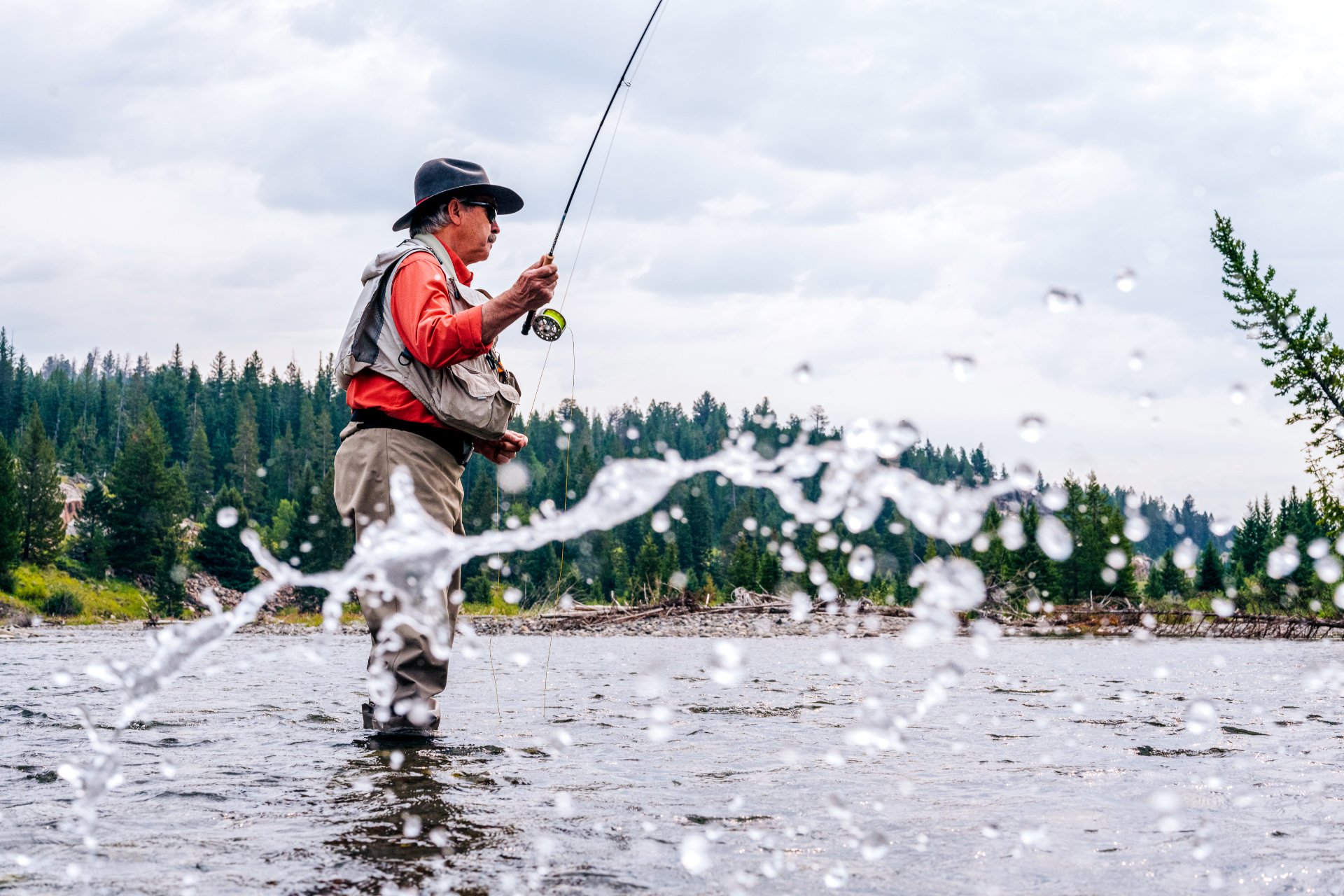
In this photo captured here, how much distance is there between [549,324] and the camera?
5281 mm

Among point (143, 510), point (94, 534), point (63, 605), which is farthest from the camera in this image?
point (143, 510)

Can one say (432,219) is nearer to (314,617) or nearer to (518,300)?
(518,300)

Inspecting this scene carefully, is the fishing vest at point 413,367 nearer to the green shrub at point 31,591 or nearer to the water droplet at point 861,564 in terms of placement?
the water droplet at point 861,564

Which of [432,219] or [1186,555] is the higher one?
[432,219]

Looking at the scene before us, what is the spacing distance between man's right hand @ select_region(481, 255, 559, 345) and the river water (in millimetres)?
1460

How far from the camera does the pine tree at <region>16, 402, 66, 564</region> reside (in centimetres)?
5859

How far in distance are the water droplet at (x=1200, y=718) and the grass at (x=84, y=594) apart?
4693 cm

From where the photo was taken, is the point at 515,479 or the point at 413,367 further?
the point at 515,479

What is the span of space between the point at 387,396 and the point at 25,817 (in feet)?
7.07

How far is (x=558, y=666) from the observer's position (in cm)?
1002

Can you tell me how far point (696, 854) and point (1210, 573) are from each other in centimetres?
6041

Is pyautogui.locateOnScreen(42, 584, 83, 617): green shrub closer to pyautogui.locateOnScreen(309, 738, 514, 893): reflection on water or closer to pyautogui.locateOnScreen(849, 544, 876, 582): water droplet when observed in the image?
pyautogui.locateOnScreen(309, 738, 514, 893): reflection on water

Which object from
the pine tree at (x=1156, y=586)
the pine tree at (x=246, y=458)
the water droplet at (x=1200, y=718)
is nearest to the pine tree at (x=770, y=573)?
the pine tree at (x=1156, y=586)

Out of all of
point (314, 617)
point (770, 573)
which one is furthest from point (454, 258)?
point (770, 573)
